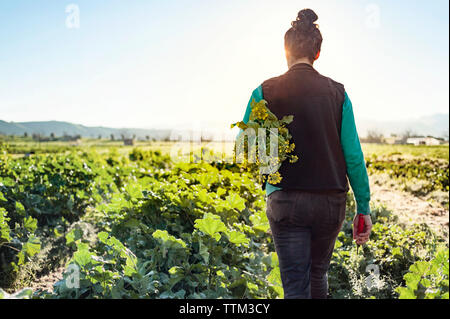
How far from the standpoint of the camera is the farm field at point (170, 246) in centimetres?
305

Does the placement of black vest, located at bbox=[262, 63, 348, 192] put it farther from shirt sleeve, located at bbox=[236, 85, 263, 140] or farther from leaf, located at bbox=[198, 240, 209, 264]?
leaf, located at bbox=[198, 240, 209, 264]

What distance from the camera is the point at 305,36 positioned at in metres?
2.25

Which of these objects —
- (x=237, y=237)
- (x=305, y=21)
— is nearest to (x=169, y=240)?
(x=237, y=237)

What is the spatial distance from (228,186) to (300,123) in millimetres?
3795

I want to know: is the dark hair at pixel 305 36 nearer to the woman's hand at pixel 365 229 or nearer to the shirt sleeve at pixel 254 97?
the shirt sleeve at pixel 254 97

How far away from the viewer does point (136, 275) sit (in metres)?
3.04

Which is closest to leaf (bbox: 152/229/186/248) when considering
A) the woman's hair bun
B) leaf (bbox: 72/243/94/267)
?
leaf (bbox: 72/243/94/267)

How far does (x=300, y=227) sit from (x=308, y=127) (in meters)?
0.55

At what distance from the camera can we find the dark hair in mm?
2240

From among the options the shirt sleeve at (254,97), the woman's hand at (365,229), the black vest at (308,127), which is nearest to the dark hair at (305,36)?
the black vest at (308,127)

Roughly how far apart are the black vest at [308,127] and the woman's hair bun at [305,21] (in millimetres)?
265

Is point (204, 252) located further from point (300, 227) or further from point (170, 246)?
point (300, 227)
